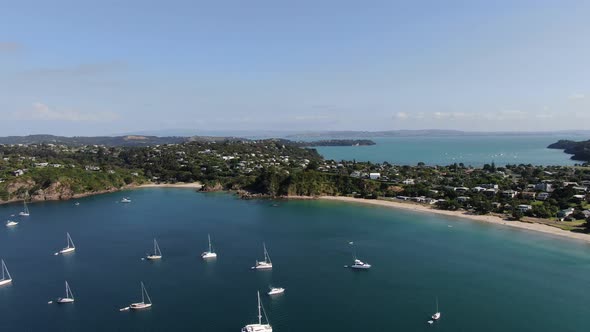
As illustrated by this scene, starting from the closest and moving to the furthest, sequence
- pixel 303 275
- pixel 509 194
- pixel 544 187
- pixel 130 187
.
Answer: pixel 303 275
pixel 509 194
pixel 544 187
pixel 130 187

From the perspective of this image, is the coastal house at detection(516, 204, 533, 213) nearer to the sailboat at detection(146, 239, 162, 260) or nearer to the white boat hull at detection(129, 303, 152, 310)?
the sailboat at detection(146, 239, 162, 260)

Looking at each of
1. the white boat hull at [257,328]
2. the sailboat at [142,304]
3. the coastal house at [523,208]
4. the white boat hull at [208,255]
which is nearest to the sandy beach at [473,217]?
the coastal house at [523,208]

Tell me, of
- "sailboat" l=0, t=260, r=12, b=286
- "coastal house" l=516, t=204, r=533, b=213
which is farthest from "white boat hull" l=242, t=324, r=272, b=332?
"coastal house" l=516, t=204, r=533, b=213

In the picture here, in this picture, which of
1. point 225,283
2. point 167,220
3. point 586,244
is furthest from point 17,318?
point 586,244

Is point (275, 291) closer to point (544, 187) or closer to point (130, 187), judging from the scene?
point (544, 187)

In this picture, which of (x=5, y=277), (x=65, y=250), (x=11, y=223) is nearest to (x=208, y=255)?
(x=65, y=250)

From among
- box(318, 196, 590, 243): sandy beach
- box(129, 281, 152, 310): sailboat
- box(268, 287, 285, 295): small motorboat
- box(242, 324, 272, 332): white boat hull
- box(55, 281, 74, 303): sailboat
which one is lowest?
box(55, 281, 74, 303): sailboat
